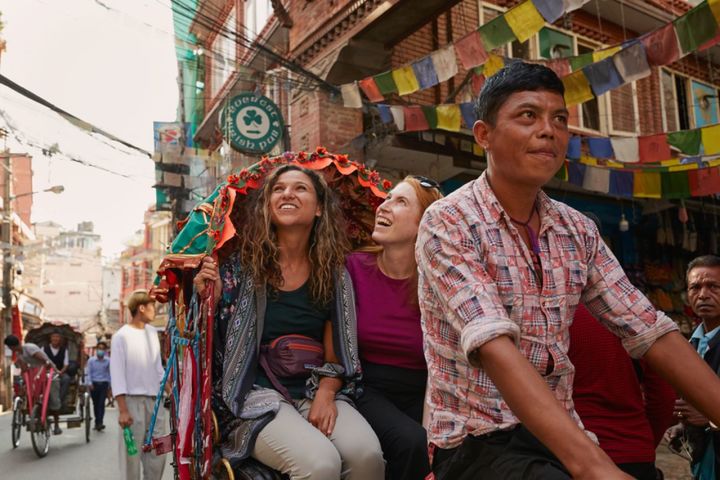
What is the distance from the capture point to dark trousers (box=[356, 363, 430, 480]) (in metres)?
3.04

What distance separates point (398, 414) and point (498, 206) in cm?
A: 176

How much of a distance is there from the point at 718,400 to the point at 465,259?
2.40ft

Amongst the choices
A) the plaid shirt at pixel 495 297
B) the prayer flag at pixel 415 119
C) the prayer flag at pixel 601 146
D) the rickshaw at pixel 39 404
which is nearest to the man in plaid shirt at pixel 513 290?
the plaid shirt at pixel 495 297

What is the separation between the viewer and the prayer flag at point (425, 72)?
297 inches

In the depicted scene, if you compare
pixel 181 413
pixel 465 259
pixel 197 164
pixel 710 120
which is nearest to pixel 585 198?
pixel 710 120

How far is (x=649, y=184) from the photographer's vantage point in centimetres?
994

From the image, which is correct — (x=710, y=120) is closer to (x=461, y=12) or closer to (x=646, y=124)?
(x=646, y=124)

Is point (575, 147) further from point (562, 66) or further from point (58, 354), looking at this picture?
point (58, 354)

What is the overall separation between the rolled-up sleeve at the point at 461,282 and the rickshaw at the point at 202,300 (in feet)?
5.54

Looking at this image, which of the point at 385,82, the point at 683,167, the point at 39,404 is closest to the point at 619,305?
the point at 385,82

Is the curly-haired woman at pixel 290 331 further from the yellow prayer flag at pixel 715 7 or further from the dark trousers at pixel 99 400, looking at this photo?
the dark trousers at pixel 99 400

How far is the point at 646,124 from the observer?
45.5 ft

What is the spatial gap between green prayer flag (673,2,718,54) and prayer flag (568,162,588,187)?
12.3 feet

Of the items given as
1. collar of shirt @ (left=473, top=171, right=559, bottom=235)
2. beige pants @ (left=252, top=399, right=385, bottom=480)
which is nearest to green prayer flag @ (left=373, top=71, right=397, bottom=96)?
beige pants @ (left=252, top=399, right=385, bottom=480)
